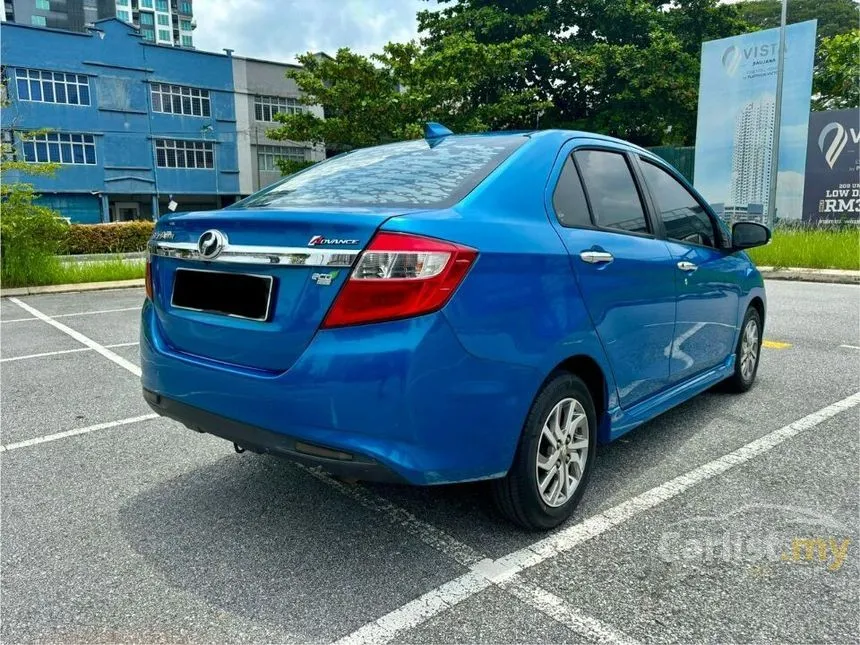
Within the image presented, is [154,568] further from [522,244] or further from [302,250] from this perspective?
[522,244]

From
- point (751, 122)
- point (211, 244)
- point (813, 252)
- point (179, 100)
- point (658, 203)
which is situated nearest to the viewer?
point (211, 244)

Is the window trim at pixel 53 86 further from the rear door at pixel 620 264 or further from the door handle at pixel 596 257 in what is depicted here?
the door handle at pixel 596 257

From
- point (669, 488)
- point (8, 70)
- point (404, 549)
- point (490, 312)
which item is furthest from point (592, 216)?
point (8, 70)

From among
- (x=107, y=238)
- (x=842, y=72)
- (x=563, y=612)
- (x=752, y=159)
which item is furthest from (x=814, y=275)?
(x=107, y=238)

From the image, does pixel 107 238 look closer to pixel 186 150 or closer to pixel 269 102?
pixel 186 150

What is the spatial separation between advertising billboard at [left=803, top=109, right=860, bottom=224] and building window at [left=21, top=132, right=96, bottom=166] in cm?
3774

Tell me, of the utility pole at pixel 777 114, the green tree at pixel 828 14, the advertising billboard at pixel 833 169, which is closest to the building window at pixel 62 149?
the utility pole at pixel 777 114

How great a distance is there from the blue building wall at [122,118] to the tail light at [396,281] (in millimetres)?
41923

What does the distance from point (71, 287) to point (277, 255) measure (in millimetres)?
12607

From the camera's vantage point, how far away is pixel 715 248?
413 cm

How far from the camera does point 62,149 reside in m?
40.1

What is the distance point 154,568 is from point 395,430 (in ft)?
3.73

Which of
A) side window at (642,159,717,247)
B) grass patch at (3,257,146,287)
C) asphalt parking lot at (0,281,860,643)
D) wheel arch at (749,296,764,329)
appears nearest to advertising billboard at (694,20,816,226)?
wheel arch at (749,296,764,329)

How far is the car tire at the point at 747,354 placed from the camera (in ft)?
15.4
